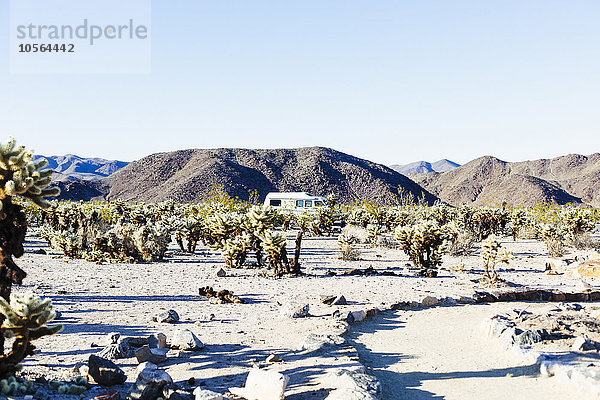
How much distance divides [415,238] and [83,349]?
12.4m

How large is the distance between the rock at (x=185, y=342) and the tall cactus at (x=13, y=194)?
2.45 m

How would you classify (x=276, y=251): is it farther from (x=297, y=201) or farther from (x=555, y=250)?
(x=297, y=201)

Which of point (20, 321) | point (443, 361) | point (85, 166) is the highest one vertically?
point (85, 166)

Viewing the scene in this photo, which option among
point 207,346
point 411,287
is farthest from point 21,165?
point 411,287

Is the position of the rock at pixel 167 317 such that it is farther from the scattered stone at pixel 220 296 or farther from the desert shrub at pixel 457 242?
the desert shrub at pixel 457 242

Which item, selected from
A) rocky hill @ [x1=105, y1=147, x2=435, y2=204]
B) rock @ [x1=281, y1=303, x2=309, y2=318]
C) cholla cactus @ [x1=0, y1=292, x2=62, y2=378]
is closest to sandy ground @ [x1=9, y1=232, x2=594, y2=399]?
rock @ [x1=281, y1=303, x2=309, y2=318]

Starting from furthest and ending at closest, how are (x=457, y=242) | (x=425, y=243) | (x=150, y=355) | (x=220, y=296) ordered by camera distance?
1. (x=457, y=242)
2. (x=425, y=243)
3. (x=220, y=296)
4. (x=150, y=355)

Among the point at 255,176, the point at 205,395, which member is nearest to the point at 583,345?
the point at 205,395

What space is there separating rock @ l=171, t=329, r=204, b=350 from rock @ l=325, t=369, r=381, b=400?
2254mm

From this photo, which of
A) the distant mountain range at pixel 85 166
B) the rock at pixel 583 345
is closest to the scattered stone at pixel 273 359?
the rock at pixel 583 345

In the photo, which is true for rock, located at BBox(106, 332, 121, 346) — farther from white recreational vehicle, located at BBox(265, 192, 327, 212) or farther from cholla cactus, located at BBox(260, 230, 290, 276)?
white recreational vehicle, located at BBox(265, 192, 327, 212)

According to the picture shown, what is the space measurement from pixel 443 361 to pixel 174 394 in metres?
4.33

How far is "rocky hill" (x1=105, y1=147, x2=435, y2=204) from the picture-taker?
71938 mm

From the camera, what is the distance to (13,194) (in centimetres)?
572
